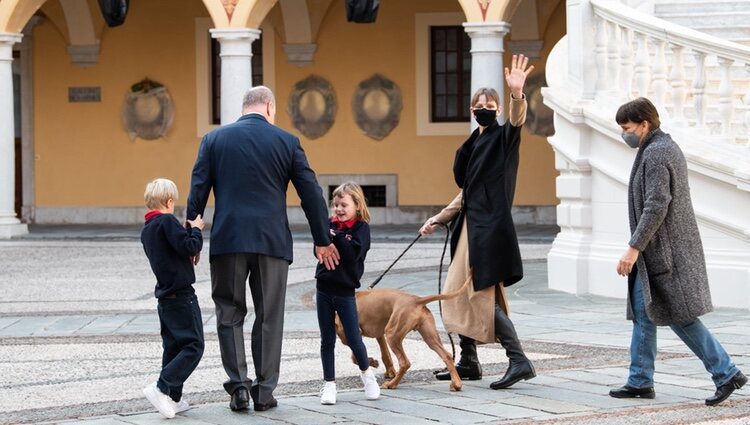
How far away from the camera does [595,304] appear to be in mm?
11875

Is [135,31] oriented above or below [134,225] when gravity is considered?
above

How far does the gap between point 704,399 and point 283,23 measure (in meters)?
19.7

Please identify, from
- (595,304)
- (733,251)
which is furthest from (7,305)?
(733,251)

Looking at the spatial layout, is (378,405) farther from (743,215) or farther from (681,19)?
(681,19)

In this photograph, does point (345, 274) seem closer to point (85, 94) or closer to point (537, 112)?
point (537, 112)

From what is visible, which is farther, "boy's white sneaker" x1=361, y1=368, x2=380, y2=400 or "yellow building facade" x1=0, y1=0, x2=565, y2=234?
"yellow building facade" x1=0, y1=0, x2=565, y2=234

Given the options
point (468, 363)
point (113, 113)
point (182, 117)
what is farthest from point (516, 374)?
point (113, 113)

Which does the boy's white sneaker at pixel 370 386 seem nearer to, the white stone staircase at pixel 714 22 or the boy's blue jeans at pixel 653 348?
the boy's blue jeans at pixel 653 348

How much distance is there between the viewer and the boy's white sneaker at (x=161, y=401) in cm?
695

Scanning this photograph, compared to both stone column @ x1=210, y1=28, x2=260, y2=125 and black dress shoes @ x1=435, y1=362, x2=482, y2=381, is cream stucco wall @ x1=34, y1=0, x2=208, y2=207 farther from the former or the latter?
black dress shoes @ x1=435, y1=362, x2=482, y2=381

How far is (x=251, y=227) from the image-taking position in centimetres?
727

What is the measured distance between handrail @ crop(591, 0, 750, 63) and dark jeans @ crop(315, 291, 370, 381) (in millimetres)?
4553

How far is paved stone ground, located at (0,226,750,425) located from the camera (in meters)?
7.00

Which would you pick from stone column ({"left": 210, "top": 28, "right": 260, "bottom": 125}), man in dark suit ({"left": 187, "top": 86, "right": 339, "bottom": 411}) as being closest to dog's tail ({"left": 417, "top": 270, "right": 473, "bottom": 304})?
man in dark suit ({"left": 187, "top": 86, "right": 339, "bottom": 411})
